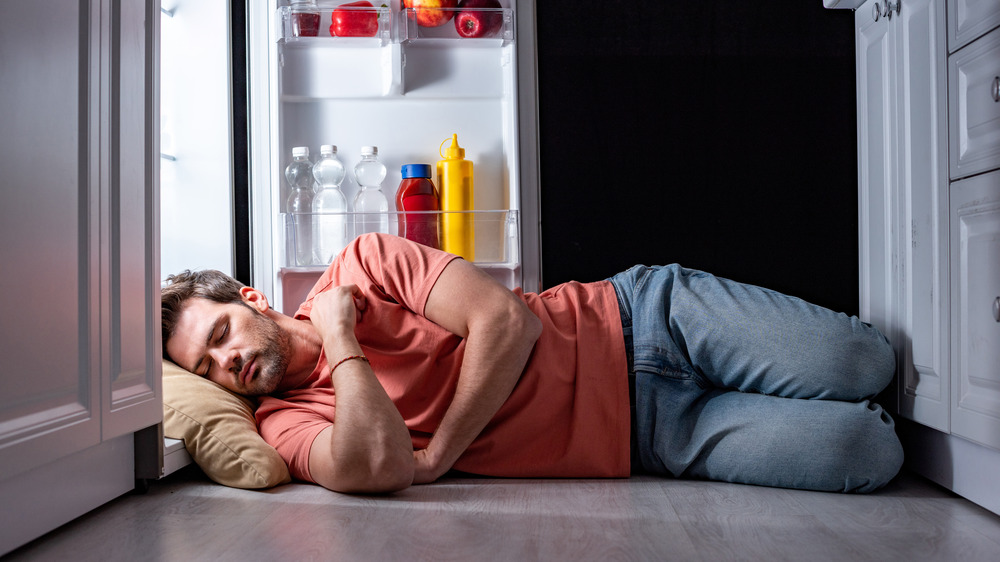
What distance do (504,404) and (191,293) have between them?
2.39 feet

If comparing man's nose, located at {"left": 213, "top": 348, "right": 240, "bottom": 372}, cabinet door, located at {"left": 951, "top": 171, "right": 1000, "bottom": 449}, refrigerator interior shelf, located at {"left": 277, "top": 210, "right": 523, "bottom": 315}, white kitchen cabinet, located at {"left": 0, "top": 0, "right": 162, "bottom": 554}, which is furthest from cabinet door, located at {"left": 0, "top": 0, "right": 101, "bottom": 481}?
cabinet door, located at {"left": 951, "top": 171, "right": 1000, "bottom": 449}

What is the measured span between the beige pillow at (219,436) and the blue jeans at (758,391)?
29.6 inches

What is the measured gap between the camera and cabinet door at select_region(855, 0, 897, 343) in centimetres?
187

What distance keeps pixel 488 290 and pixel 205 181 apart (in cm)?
101

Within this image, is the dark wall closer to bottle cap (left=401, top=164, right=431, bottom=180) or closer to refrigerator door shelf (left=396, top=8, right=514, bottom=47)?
refrigerator door shelf (left=396, top=8, right=514, bottom=47)

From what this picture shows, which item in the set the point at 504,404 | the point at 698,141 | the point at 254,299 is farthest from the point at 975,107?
the point at 254,299

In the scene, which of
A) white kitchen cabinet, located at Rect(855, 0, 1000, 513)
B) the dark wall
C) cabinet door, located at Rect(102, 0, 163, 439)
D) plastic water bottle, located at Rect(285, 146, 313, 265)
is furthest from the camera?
the dark wall

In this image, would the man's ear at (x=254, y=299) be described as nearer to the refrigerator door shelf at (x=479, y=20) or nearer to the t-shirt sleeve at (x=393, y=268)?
the t-shirt sleeve at (x=393, y=268)

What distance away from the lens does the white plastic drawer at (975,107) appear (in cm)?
140

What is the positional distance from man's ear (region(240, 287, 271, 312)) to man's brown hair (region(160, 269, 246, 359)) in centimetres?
1

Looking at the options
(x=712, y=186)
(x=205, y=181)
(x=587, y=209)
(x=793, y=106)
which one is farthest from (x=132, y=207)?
(x=793, y=106)

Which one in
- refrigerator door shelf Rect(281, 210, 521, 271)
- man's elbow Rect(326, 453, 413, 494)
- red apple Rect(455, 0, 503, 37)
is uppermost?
red apple Rect(455, 0, 503, 37)

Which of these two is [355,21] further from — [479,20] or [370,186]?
[370,186]

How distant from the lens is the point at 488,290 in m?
1.56
